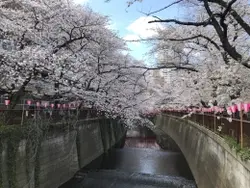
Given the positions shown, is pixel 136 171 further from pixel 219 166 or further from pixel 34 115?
pixel 219 166

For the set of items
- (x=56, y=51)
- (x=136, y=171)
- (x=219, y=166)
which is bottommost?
(x=136, y=171)

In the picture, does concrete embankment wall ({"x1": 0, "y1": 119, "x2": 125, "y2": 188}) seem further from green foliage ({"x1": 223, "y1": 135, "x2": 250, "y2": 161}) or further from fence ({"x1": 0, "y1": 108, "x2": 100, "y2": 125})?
green foliage ({"x1": 223, "y1": 135, "x2": 250, "y2": 161})

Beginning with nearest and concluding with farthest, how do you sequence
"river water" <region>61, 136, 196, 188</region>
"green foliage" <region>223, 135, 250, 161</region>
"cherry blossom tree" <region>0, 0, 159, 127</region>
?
"green foliage" <region>223, 135, 250, 161</region>
"cherry blossom tree" <region>0, 0, 159, 127</region>
"river water" <region>61, 136, 196, 188</region>

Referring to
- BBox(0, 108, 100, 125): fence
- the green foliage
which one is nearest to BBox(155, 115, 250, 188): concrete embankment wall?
the green foliage

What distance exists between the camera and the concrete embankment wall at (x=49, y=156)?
13438mm

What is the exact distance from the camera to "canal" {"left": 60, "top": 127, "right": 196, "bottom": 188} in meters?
19.1

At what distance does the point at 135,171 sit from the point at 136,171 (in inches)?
3.5

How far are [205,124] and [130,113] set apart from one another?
46.2ft

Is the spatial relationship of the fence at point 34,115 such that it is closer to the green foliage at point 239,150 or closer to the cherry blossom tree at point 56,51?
the cherry blossom tree at point 56,51

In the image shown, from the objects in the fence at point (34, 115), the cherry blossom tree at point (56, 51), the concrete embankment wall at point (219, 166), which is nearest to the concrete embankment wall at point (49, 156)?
the fence at point (34, 115)

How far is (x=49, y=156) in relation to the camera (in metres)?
17.5

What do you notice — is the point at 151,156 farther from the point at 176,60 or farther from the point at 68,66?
the point at 68,66

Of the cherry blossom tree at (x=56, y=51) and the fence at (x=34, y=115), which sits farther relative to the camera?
the cherry blossom tree at (x=56, y=51)

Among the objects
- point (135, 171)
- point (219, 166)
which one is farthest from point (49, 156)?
point (219, 166)
